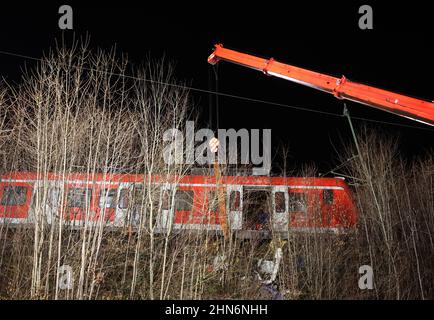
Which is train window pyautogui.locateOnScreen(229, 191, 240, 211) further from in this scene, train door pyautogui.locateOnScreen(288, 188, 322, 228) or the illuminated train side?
train door pyautogui.locateOnScreen(288, 188, 322, 228)

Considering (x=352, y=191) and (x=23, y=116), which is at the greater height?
(x=23, y=116)

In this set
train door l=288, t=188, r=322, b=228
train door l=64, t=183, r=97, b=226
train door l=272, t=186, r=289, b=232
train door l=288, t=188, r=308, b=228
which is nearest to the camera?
train door l=64, t=183, r=97, b=226

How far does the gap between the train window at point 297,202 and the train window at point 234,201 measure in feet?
5.01

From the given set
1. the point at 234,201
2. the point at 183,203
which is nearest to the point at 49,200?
the point at 183,203

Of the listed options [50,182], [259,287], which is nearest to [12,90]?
[50,182]

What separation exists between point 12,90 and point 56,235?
322 cm

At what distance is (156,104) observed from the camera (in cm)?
777

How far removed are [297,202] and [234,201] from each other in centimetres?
181

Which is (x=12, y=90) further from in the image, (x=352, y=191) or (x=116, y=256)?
(x=352, y=191)

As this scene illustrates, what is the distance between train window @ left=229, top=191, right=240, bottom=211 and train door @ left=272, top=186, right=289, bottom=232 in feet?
3.44

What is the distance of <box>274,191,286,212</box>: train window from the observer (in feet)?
35.3

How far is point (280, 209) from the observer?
10773 mm

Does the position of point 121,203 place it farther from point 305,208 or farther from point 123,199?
point 305,208

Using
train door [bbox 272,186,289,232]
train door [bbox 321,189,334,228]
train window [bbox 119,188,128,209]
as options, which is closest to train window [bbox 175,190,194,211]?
train window [bbox 119,188,128,209]
